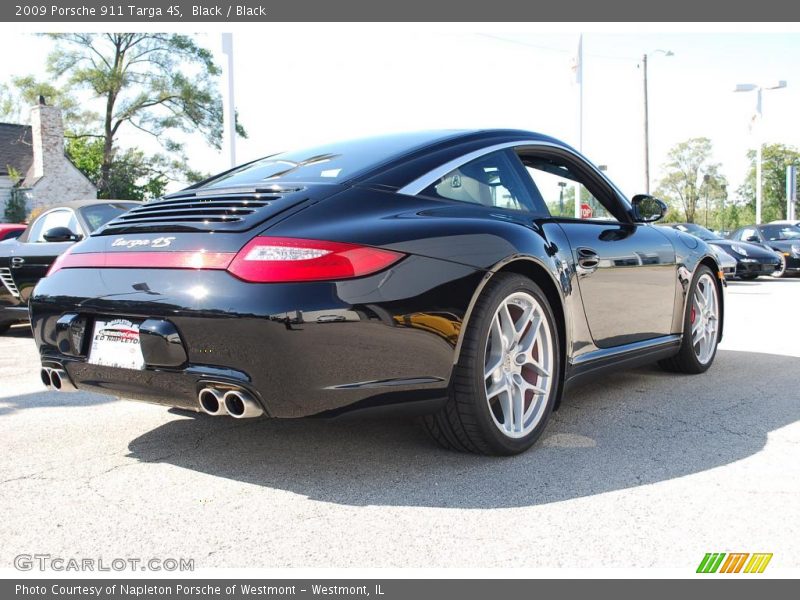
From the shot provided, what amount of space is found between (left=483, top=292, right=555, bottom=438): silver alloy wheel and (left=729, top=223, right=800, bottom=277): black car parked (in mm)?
16643

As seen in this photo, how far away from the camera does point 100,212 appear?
24.1 ft

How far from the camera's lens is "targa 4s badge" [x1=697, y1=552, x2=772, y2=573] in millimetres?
2178

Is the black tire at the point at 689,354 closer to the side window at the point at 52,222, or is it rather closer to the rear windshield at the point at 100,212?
the rear windshield at the point at 100,212

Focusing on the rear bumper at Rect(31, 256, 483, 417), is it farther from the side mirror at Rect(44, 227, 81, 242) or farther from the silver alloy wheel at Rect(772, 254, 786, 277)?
the silver alloy wheel at Rect(772, 254, 786, 277)

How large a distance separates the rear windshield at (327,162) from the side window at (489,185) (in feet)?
0.75

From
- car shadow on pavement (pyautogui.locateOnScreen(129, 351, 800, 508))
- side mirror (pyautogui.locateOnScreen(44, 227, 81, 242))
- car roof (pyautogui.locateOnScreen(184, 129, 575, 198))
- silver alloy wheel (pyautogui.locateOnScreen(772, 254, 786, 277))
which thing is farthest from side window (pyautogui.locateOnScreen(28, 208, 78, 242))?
silver alloy wheel (pyautogui.locateOnScreen(772, 254, 786, 277))

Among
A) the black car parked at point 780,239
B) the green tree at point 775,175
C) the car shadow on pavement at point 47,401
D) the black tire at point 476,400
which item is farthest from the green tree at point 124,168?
the green tree at point 775,175

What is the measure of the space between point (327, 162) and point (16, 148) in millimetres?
41014

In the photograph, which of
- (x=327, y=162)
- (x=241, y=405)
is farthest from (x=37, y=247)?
(x=241, y=405)

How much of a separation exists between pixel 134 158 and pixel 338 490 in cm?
3995

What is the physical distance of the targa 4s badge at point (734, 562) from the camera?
2.18 metres

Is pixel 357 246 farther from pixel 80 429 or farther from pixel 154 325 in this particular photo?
pixel 80 429

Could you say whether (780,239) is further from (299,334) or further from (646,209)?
(299,334)
